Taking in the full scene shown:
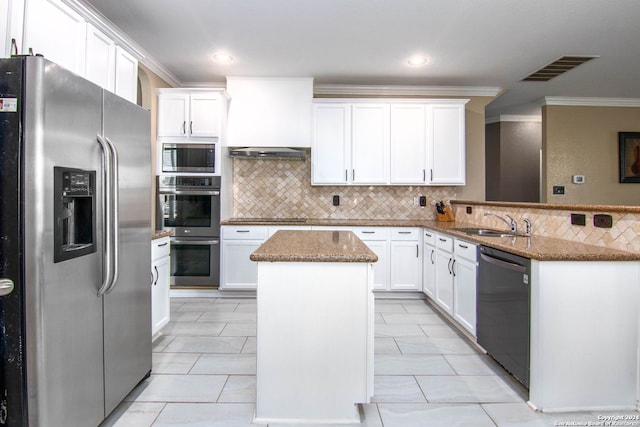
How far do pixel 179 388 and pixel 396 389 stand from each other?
1.32 m

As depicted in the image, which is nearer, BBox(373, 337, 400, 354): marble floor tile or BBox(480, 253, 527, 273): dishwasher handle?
BBox(480, 253, 527, 273): dishwasher handle

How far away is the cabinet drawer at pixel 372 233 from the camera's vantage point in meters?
3.95

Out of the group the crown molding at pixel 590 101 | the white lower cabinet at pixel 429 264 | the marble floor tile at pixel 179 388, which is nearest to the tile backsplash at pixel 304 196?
the white lower cabinet at pixel 429 264

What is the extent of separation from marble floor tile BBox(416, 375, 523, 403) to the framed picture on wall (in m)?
4.73

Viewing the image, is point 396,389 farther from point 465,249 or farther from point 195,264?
point 195,264

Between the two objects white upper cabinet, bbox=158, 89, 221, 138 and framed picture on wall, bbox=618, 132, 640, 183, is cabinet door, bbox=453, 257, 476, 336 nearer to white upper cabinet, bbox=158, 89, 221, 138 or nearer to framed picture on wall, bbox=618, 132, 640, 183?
white upper cabinet, bbox=158, 89, 221, 138

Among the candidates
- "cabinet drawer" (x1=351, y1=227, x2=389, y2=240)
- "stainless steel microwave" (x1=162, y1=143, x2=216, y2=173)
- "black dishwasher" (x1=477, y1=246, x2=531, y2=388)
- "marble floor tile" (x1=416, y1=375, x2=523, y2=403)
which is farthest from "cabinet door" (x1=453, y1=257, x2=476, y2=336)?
"stainless steel microwave" (x1=162, y1=143, x2=216, y2=173)

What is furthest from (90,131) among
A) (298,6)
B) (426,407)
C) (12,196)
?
(426,407)

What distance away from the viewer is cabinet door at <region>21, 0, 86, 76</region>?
1.65m

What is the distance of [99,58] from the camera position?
216cm

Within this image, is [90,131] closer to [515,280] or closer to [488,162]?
[515,280]

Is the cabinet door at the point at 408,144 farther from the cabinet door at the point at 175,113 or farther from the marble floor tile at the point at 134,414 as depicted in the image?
the marble floor tile at the point at 134,414

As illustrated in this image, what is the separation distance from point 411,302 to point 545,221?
1.72 metres

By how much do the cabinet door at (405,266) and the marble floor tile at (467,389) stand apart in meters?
1.73
